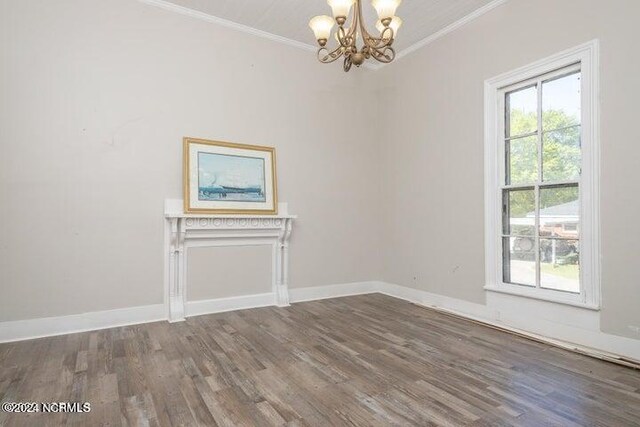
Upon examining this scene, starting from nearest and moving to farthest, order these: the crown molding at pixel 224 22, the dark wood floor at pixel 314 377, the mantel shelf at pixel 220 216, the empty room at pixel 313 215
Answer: the dark wood floor at pixel 314 377, the empty room at pixel 313 215, the mantel shelf at pixel 220 216, the crown molding at pixel 224 22

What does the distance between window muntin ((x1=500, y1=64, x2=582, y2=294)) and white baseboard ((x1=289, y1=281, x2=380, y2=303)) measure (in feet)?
5.79

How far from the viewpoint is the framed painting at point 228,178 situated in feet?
11.7

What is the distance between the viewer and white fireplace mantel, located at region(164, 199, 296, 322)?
136 inches

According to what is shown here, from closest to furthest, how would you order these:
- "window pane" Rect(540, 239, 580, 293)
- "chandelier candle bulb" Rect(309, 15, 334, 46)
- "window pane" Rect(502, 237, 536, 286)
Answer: "chandelier candle bulb" Rect(309, 15, 334, 46) → "window pane" Rect(540, 239, 580, 293) → "window pane" Rect(502, 237, 536, 286)

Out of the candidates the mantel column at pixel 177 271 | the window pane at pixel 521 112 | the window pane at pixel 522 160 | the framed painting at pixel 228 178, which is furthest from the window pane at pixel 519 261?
the mantel column at pixel 177 271

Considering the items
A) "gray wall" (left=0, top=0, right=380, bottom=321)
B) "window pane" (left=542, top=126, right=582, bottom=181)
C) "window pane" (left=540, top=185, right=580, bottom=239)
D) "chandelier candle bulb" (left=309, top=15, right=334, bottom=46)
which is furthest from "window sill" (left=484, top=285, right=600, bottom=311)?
"chandelier candle bulb" (left=309, top=15, right=334, bottom=46)

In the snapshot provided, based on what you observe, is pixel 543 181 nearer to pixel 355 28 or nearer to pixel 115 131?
pixel 355 28

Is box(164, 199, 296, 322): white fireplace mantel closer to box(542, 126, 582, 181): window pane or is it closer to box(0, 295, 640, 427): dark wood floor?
box(0, 295, 640, 427): dark wood floor

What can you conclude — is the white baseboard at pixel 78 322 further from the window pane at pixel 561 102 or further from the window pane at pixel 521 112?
the window pane at pixel 561 102

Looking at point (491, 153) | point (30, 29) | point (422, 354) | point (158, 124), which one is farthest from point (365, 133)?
point (30, 29)

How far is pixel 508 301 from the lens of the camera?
3270mm

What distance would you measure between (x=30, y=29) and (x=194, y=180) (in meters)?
1.76

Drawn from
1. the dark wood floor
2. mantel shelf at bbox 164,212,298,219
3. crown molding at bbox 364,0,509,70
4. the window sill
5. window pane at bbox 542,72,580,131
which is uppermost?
crown molding at bbox 364,0,509,70

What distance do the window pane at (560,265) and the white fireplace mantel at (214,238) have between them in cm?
244
